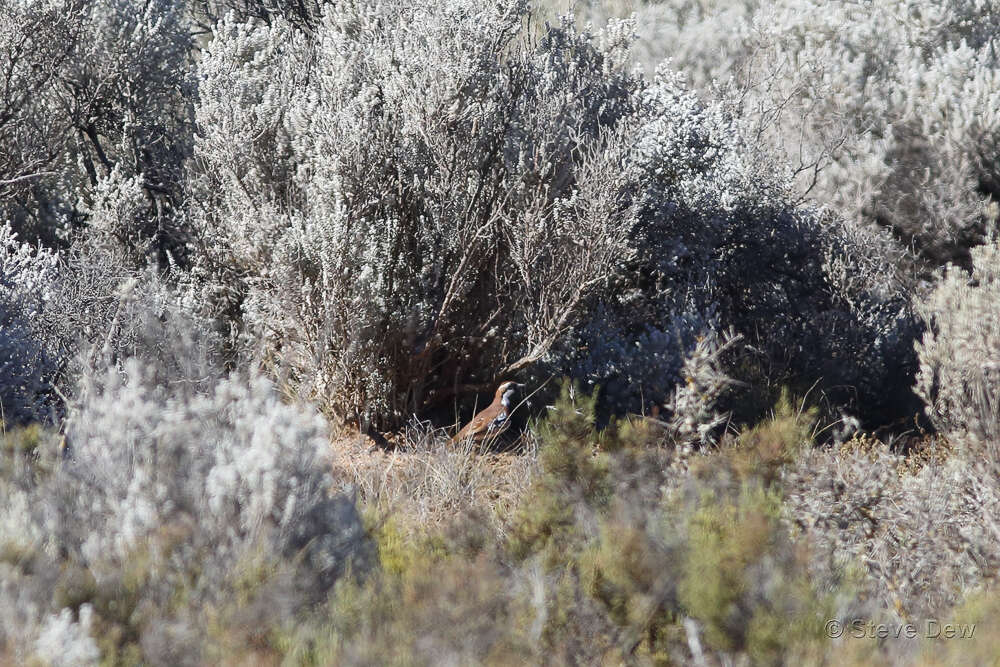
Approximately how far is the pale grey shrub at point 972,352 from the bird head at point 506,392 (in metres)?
2.12

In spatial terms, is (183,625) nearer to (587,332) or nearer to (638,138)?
(587,332)

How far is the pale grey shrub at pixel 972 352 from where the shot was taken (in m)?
3.66

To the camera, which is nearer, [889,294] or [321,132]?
[321,132]

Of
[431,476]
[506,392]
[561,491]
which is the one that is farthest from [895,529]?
[506,392]

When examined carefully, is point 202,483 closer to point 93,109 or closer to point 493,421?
point 493,421

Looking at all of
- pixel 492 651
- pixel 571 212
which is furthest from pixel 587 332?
pixel 492 651

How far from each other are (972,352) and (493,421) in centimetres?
238

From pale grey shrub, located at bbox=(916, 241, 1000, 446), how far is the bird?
213 cm

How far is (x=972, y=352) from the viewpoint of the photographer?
3.72 metres

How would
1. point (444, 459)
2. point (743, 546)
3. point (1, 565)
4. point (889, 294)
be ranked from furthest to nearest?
point (889, 294), point (444, 459), point (743, 546), point (1, 565)

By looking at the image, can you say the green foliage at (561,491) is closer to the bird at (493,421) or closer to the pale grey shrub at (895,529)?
the pale grey shrub at (895,529)

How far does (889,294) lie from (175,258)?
536 centimetres

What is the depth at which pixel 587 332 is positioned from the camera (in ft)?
18.9

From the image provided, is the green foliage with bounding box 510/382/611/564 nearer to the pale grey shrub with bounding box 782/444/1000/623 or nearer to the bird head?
the pale grey shrub with bounding box 782/444/1000/623
